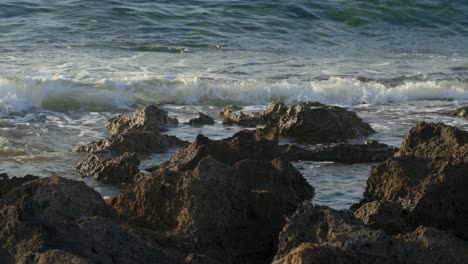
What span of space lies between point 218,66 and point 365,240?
11.0 meters

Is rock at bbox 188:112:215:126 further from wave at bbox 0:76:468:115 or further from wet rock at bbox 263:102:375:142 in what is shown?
wave at bbox 0:76:468:115

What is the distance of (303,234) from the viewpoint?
14.0ft

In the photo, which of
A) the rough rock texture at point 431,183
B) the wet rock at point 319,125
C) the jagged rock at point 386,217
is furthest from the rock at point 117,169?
the jagged rock at point 386,217

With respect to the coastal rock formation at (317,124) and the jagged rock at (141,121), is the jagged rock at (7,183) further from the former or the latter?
the coastal rock formation at (317,124)

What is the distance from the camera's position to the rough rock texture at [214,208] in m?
4.74

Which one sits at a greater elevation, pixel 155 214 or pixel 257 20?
pixel 257 20

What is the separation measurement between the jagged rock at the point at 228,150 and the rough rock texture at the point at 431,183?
99 cm

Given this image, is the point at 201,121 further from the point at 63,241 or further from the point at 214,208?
the point at 63,241

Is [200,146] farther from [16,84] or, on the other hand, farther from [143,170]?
[16,84]

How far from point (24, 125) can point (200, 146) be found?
410 cm

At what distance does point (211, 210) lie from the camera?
15.7 feet

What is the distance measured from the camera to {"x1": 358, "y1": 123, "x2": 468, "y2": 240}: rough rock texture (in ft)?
16.4

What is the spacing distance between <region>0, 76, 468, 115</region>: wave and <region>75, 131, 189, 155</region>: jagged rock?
3.53 metres

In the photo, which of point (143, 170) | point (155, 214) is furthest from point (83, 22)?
point (155, 214)
